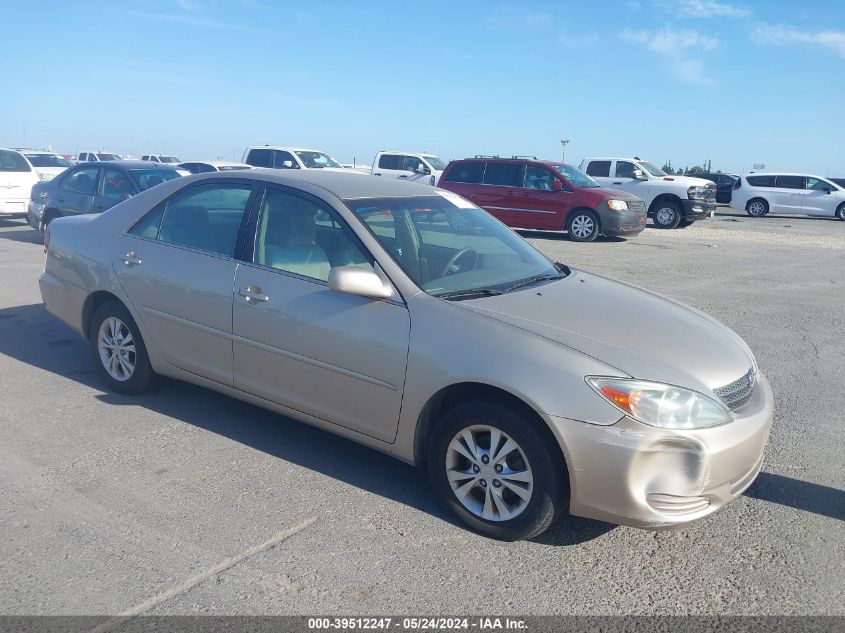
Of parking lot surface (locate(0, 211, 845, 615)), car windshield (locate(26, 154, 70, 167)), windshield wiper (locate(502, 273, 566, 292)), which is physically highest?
windshield wiper (locate(502, 273, 566, 292))

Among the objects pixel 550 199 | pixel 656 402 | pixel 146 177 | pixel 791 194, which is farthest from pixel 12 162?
pixel 791 194

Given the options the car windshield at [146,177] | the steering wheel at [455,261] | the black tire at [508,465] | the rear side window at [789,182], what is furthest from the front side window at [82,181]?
the rear side window at [789,182]

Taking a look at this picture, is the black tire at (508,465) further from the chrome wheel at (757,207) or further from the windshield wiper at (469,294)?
the chrome wheel at (757,207)

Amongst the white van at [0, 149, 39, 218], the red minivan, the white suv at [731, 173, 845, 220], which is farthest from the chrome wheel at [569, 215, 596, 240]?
the white suv at [731, 173, 845, 220]

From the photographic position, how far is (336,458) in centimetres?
454

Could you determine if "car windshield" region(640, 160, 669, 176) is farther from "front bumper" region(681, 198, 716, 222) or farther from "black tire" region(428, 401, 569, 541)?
"black tire" region(428, 401, 569, 541)

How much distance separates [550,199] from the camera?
17500 mm

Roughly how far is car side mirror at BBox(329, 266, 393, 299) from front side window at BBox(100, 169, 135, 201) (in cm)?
955

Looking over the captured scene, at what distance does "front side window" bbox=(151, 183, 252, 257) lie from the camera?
480 centimetres

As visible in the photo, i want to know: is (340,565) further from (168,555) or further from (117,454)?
(117,454)

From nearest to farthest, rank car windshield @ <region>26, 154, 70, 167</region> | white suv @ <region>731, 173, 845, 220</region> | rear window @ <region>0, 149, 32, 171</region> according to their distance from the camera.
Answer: rear window @ <region>0, 149, 32, 171</region>, car windshield @ <region>26, 154, 70, 167</region>, white suv @ <region>731, 173, 845, 220</region>

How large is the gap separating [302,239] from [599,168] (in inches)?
795

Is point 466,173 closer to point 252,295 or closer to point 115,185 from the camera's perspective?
point 115,185

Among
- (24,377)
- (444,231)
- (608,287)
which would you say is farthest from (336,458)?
(24,377)
